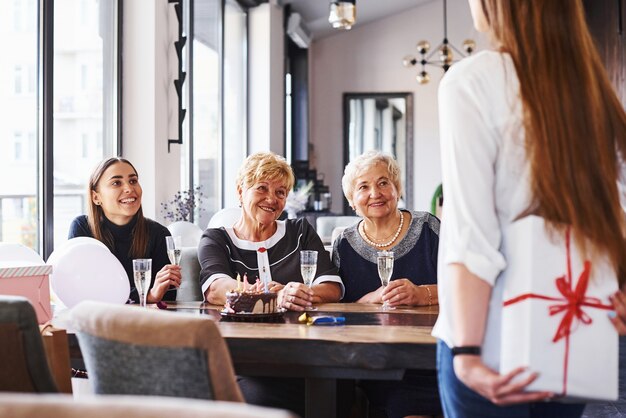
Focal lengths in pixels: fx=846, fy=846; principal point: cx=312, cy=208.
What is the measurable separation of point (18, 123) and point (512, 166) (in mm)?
3163

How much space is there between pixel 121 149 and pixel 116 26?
73 cm

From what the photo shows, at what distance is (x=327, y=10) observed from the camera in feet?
33.8

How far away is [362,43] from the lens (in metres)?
12.0

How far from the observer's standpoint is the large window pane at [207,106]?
271 inches

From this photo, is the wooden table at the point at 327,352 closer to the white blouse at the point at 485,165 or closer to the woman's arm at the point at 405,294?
the woman's arm at the point at 405,294

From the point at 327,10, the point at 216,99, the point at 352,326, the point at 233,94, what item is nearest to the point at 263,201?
the point at 352,326

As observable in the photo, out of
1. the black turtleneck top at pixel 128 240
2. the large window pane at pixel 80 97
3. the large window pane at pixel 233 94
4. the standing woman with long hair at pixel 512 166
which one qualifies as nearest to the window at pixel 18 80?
the large window pane at pixel 80 97

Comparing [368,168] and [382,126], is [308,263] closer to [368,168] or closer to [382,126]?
[368,168]

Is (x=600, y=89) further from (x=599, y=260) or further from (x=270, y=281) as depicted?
(x=270, y=281)

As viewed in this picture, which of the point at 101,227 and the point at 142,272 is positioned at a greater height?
the point at 101,227

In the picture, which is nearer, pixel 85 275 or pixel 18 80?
pixel 85 275

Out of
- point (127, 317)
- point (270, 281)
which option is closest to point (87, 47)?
point (270, 281)

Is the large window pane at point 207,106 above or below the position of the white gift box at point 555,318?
above

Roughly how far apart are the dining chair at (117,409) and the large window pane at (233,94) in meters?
7.12
